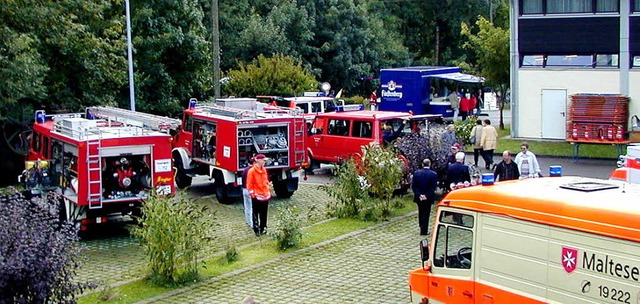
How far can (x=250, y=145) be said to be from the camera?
23234mm

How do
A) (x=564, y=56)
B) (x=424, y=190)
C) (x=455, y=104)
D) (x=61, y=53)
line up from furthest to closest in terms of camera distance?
(x=455, y=104) → (x=564, y=56) → (x=61, y=53) → (x=424, y=190)

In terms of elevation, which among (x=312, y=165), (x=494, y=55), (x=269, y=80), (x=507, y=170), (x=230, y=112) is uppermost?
(x=494, y=55)

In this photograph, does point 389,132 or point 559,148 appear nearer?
point 389,132

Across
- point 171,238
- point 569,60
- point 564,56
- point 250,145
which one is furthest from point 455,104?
point 171,238

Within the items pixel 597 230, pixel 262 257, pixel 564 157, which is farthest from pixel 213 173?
pixel 597 230

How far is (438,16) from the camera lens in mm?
65688

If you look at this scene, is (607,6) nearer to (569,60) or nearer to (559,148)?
(569,60)

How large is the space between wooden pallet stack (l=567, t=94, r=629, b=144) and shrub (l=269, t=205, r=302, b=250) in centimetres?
1482

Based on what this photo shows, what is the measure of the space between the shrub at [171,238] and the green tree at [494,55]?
79.0 ft

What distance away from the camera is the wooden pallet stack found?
97.7 ft

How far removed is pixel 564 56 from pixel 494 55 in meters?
4.39

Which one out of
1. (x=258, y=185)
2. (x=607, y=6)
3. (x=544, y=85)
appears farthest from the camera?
(x=544, y=85)

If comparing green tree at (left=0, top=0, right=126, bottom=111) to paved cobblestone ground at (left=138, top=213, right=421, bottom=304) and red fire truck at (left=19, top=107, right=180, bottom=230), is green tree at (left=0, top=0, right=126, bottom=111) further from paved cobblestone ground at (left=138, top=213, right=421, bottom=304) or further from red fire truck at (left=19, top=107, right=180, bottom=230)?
paved cobblestone ground at (left=138, top=213, right=421, bottom=304)

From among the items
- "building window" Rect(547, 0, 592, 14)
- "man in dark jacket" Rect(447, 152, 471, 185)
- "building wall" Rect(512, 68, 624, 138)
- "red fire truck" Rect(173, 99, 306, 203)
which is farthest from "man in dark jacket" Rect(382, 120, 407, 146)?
"building window" Rect(547, 0, 592, 14)
